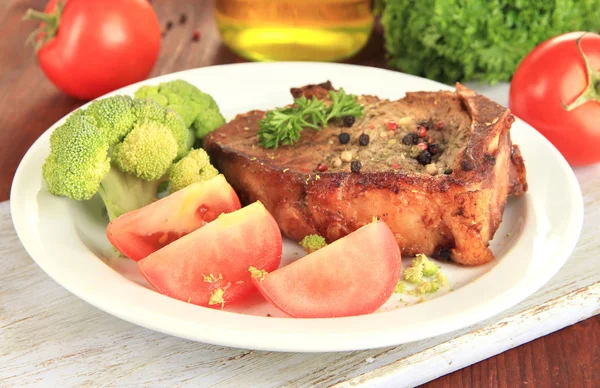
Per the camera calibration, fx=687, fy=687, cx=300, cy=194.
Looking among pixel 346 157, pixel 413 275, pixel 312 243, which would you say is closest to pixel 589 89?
pixel 346 157

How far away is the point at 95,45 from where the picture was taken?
4844mm

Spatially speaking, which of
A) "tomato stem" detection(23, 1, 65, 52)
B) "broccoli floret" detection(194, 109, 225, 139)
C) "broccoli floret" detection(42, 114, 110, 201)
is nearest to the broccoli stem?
"broccoli floret" detection(42, 114, 110, 201)

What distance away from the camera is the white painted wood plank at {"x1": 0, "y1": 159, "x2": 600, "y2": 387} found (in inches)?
→ 107

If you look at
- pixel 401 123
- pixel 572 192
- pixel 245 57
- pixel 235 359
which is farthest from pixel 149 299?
pixel 245 57

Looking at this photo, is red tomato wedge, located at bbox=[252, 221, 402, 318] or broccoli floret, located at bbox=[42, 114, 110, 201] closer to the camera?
red tomato wedge, located at bbox=[252, 221, 402, 318]

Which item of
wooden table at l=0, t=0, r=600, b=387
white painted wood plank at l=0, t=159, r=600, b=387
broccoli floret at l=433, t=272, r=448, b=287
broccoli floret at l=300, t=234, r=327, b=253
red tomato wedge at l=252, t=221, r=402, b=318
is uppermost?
red tomato wedge at l=252, t=221, r=402, b=318

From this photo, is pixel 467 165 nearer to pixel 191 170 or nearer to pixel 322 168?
pixel 322 168

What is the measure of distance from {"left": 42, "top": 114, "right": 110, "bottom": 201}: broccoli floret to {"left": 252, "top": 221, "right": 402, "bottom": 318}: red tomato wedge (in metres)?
1.03

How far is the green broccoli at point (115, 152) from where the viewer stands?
10.6ft

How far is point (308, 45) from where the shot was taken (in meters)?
5.20

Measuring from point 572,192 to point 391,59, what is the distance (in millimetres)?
2578

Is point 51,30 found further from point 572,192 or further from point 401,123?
point 572,192

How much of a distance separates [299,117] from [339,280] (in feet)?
3.68

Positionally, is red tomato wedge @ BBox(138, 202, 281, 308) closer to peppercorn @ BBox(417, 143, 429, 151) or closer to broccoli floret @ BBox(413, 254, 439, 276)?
broccoli floret @ BBox(413, 254, 439, 276)
